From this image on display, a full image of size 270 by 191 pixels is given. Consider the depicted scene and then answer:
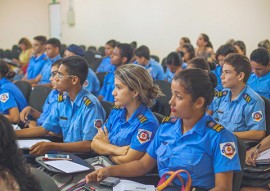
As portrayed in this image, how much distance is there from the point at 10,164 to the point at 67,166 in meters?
0.87

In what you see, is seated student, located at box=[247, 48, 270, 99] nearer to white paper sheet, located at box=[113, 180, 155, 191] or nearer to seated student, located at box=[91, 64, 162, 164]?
seated student, located at box=[91, 64, 162, 164]

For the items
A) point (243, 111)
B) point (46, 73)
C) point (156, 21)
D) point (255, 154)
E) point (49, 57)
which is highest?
point (156, 21)

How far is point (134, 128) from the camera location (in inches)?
94.8

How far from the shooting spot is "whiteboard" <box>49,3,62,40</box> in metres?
11.9

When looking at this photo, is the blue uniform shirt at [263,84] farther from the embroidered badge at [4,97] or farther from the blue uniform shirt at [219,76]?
the embroidered badge at [4,97]

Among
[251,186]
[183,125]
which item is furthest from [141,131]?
[251,186]

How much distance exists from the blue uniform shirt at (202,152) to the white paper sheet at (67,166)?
1.40 feet

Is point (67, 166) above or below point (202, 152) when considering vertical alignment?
below

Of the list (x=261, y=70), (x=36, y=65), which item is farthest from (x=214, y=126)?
(x=36, y=65)

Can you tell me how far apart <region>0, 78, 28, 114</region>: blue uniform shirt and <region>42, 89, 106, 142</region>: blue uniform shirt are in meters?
0.57

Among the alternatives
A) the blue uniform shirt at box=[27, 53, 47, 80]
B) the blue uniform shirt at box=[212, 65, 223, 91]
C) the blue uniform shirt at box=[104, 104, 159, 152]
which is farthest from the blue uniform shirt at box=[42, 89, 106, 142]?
the blue uniform shirt at box=[27, 53, 47, 80]

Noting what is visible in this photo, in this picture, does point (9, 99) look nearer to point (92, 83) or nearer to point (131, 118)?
point (131, 118)

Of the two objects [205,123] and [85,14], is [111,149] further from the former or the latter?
[85,14]

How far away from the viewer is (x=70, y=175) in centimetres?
203
